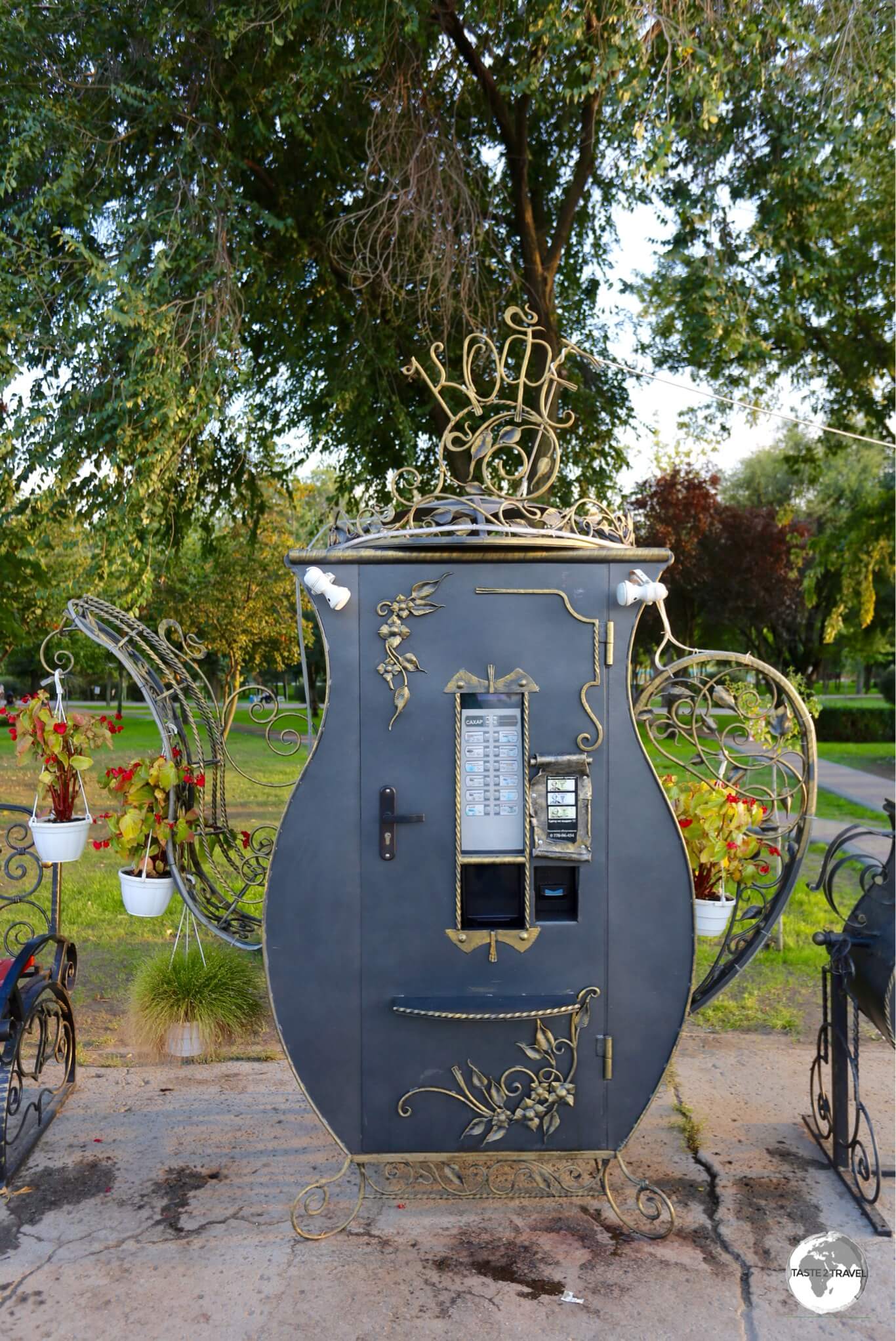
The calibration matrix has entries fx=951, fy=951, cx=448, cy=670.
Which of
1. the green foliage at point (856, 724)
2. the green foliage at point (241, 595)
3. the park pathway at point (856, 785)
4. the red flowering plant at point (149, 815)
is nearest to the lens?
the red flowering plant at point (149, 815)

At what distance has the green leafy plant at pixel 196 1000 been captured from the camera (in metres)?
4.83

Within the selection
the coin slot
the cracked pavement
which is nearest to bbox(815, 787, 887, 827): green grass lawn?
the cracked pavement

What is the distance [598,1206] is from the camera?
3.71m

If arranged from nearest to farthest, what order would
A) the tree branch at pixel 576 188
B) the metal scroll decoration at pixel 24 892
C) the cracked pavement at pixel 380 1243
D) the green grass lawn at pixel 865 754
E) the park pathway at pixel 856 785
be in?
the cracked pavement at pixel 380 1243, the metal scroll decoration at pixel 24 892, the tree branch at pixel 576 188, the park pathway at pixel 856 785, the green grass lawn at pixel 865 754

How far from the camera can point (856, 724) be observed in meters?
23.9

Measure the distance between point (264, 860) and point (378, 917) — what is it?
147 centimetres

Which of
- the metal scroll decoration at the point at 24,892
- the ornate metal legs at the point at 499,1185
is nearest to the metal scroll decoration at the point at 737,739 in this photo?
the ornate metal legs at the point at 499,1185

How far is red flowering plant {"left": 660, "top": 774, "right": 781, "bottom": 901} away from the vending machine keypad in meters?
0.77

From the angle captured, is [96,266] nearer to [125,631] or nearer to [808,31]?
[125,631]

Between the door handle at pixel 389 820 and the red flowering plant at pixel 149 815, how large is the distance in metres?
1.18

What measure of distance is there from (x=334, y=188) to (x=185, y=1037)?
712 centimetres

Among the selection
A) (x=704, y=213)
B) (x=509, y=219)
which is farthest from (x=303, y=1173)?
(x=509, y=219)

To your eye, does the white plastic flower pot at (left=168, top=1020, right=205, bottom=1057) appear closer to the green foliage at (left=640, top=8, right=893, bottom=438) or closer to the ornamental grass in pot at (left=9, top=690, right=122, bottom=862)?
the ornamental grass in pot at (left=9, top=690, right=122, bottom=862)

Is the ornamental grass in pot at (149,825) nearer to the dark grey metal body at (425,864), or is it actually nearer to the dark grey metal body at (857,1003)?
the dark grey metal body at (425,864)
